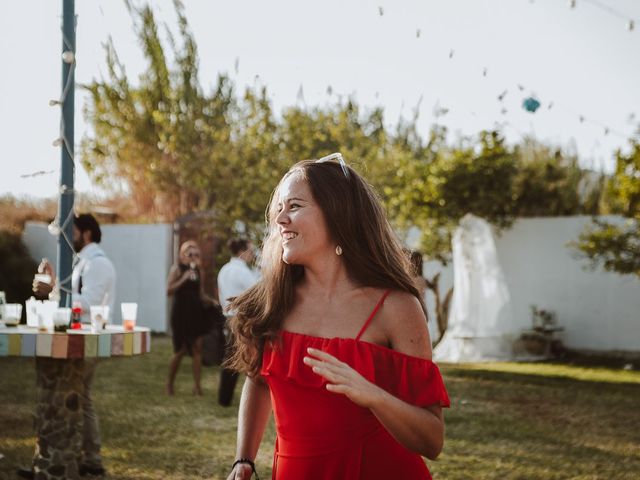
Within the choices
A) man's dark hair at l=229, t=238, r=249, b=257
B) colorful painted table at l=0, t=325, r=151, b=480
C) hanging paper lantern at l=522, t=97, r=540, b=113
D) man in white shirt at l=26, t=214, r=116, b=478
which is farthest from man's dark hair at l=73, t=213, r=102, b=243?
hanging paper lantern at l=522, t=97, r=540, b=113

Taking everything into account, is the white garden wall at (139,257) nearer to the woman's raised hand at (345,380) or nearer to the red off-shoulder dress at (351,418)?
the red off-shoulder dress at (351,418)

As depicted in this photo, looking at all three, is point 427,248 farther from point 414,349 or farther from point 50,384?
point 414,349

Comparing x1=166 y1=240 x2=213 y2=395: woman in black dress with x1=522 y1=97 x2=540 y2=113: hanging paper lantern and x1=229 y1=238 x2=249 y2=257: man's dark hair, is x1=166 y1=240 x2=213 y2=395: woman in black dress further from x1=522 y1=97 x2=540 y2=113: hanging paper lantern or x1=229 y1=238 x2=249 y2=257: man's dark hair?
x1=522 y1=97 x2=540 y2=113: hanging paper lantern

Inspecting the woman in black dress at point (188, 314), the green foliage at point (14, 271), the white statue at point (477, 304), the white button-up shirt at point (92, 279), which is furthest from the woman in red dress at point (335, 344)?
the green foliage at point (14, 271)

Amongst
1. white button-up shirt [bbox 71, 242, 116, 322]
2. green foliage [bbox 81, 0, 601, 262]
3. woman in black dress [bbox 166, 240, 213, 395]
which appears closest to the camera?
white button-up shirt [bbox 71, 242, 116, 322]

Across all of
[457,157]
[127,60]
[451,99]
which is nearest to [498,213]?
[457,157]

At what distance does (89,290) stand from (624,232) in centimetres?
915

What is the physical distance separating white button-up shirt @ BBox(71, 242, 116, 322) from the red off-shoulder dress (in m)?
3.64

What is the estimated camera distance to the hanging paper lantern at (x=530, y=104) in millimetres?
10136

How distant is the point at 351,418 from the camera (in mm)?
2219

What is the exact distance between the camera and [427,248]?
15.2 m

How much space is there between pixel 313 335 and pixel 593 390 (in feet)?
28.4

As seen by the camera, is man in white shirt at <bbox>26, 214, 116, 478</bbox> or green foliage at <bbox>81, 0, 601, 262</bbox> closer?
man in white shirt at <bbox>26, 214, 116, 478</bbox>

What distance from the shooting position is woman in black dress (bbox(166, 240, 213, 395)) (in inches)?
363
